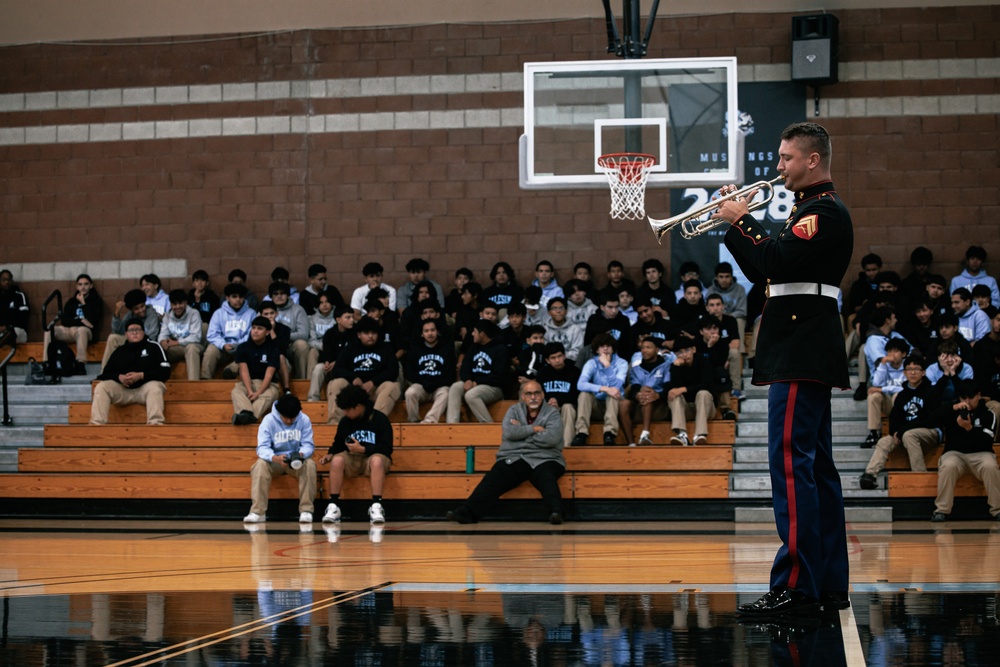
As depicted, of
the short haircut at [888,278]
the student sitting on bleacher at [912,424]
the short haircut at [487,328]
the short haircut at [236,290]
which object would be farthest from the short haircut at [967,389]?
the short haircut at [236,290]

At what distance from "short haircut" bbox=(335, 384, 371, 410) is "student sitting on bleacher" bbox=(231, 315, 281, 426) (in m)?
1.89

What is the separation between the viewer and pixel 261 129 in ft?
55.4

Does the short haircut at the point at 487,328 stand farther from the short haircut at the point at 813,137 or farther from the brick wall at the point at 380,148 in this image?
the short haircut at the point at 813,137

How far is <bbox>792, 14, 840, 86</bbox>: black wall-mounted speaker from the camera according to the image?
50.3ft

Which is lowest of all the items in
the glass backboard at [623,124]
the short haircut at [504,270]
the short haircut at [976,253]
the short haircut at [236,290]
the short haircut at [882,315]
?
A: the short haircut at [882,315]

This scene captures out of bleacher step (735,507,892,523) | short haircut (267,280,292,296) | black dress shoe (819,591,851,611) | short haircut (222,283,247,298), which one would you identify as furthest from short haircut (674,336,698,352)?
black dress shoe (819,591,851,611)

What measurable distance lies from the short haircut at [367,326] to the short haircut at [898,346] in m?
5.75

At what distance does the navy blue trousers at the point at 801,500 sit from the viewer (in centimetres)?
447

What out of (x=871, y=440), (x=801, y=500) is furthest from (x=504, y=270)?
(x=801, y=500)

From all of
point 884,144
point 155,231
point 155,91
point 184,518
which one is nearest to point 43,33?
point 155,91

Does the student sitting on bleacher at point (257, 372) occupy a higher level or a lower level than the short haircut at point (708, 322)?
lower

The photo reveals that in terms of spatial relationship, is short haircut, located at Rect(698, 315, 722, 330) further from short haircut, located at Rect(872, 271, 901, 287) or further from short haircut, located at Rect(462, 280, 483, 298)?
short haircut, located at Rect(462, 280, 483, 298)

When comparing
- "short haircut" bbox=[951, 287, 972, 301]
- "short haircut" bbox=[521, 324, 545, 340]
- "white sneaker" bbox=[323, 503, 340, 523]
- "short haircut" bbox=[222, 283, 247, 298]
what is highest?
"short haircut" bbox=[222, 283, 247, 298]

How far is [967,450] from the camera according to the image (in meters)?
11.1
